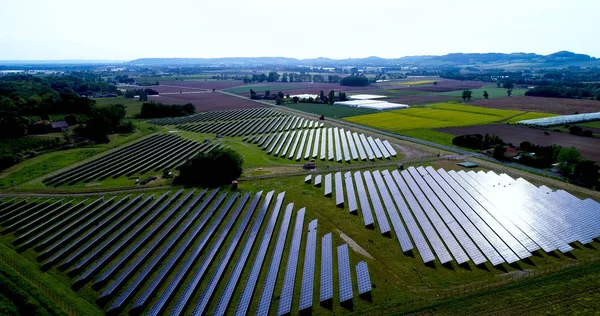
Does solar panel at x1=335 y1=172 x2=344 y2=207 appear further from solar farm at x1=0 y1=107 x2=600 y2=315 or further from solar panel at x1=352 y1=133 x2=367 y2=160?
solar panel at x1=352 y1=133 x2=367 y2=160

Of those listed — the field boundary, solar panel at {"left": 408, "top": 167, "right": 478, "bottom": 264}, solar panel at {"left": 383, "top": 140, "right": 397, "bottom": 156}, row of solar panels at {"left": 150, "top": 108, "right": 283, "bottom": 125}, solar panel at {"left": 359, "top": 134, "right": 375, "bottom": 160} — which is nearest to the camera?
the field boundary

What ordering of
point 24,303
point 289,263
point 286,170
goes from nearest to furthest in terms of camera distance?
point 24,303, point 289,263, point 286,170

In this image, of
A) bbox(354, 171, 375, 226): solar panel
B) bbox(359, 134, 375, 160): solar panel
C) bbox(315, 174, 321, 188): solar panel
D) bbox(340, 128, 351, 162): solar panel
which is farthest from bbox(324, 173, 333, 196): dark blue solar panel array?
bbox(359, 134, 375, 160): solar panel

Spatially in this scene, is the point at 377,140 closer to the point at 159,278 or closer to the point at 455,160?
the point at 455,160

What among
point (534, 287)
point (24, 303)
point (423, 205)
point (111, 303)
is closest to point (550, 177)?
point (423, 205)

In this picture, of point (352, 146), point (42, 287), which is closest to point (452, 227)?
point (42, 287)

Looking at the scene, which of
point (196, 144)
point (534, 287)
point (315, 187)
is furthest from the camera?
point (196, 144)
